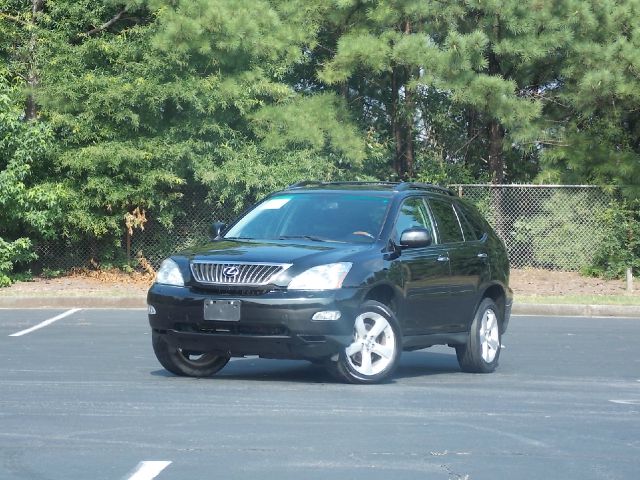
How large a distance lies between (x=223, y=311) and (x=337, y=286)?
0.94 metres

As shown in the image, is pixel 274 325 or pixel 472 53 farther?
pixel 472 53

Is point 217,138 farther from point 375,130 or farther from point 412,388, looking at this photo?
point 412,388

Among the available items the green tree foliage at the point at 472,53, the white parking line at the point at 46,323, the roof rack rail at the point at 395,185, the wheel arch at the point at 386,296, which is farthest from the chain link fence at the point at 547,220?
the wheel arch at the point at 386,296

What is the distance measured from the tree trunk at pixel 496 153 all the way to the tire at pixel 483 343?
14.8 meters

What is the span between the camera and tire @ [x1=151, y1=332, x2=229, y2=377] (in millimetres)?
10984

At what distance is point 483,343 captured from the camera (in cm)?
1213

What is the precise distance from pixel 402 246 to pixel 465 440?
3.34 meters

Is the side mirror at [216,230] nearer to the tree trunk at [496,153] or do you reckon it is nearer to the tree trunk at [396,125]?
the tree trunk at [496,153]

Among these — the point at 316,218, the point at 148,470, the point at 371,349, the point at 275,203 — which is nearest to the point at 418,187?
the point at 316,218

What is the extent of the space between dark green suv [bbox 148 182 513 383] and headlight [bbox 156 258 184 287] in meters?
0.01

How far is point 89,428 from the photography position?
326 inches

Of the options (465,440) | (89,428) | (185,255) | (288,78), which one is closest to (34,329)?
(185,255)

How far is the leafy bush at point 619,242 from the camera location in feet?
82.8

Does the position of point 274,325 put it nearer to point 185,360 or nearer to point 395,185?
point 185,360
